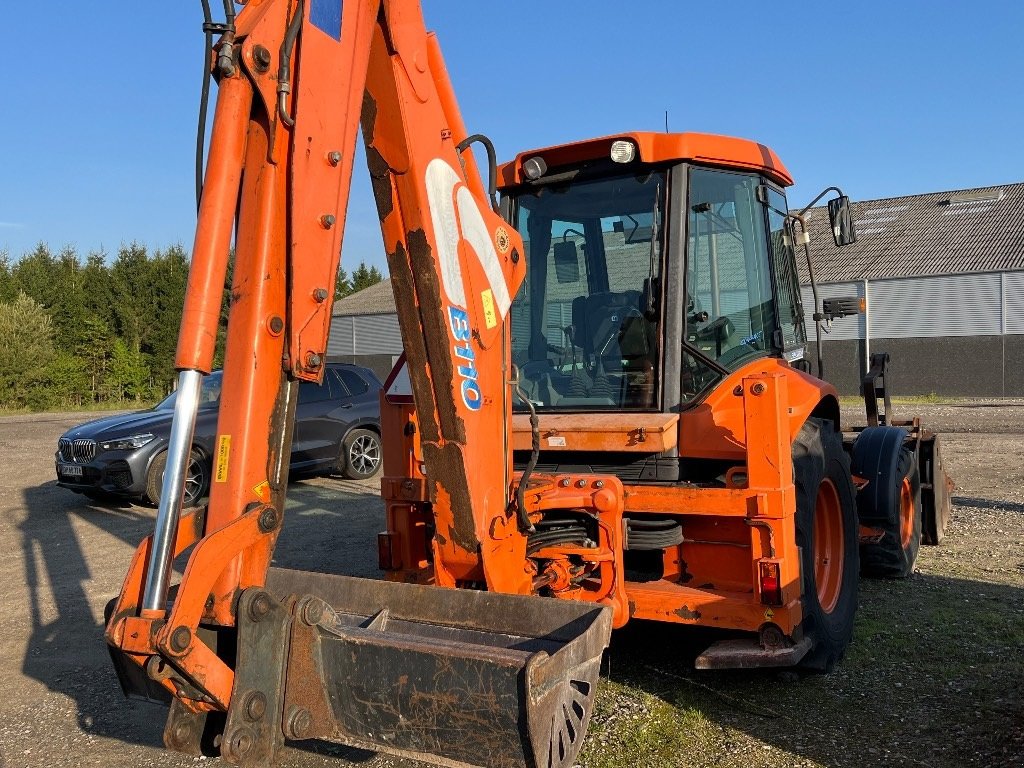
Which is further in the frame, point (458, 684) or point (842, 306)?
point (842, 306)

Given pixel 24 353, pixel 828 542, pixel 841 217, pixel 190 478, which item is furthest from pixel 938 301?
pixel 24 353

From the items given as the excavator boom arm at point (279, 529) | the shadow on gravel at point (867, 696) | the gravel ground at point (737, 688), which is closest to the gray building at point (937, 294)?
the gravel ground at point (737, 688)

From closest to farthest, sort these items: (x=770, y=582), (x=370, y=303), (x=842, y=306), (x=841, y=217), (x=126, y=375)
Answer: (x=770, y=582) → (x=841, y=217) → (x=842, y=306) → (x=126, y=375) → (x=370, y=303)

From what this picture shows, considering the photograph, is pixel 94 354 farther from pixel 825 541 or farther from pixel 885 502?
pixel 825 541

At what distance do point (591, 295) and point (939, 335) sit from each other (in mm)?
26555

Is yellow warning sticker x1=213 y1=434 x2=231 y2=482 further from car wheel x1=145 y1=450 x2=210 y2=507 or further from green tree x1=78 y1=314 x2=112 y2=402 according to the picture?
green tree x1=78 y1=314 x2=112 y2=402

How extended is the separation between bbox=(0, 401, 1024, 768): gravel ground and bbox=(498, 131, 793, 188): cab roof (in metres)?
2.65

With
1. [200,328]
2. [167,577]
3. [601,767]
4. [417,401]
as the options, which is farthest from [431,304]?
[601,767]

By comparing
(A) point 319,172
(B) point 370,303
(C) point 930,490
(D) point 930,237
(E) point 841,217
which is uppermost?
(D) point 930,237

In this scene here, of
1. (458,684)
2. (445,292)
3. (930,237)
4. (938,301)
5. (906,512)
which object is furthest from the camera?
(930,237)

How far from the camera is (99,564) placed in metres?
8.23

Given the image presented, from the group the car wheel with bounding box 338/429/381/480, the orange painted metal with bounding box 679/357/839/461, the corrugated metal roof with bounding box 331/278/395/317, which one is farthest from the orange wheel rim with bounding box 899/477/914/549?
the corrugated metal roof with bounding box 331/278/395/317

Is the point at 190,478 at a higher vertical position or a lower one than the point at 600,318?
lower

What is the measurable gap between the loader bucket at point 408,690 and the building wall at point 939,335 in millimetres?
25904
